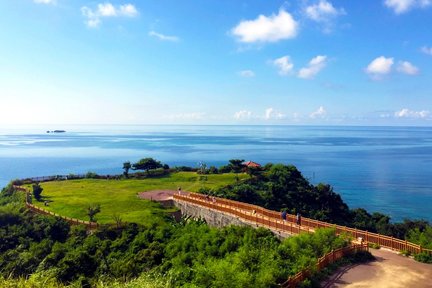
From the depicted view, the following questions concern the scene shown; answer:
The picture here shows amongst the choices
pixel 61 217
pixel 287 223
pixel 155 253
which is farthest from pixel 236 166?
pixel 155 253

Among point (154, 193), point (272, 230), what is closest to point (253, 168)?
point (154, 193)

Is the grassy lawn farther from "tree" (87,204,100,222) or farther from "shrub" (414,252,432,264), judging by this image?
"shrub" (414,252,432,264)

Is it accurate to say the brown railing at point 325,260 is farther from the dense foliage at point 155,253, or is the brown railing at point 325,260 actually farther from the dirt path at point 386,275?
the dirt path at point 386,275

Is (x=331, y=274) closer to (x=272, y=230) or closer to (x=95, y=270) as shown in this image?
(x=272, y=230)

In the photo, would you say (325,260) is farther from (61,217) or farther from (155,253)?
(61,217)

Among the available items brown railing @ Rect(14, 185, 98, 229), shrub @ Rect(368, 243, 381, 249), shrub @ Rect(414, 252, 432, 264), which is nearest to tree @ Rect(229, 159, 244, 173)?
brown railing @ Rect(14, 185, 98, 229)

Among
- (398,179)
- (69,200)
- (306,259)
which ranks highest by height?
(306,259)
